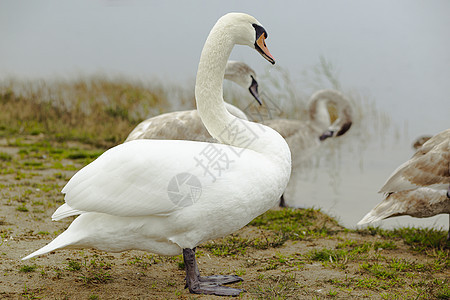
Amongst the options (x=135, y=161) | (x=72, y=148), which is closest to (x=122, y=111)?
(x=72, y=148)

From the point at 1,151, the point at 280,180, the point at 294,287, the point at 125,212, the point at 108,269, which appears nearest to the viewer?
the point at 125,212

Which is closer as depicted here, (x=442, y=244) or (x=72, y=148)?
(x=442, y=244)

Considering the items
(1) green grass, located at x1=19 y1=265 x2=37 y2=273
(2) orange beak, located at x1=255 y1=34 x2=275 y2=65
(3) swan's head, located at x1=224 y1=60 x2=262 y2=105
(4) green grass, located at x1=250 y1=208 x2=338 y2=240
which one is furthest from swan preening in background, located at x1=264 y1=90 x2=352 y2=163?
(1) green grass, located at x1=19 y1=265 x2=37 y2=273

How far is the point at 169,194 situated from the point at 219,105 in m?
0.91

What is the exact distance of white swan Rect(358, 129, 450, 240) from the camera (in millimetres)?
4602

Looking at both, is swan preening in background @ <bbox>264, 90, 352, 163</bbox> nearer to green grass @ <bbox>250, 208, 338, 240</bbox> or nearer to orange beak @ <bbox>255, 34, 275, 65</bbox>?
green grass @ <bbox>250, 208, 338, 240</bbox>

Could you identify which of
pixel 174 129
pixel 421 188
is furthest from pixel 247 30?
pixel 421 188

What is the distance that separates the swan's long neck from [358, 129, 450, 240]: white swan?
1829mm

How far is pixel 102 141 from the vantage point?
10.0 m

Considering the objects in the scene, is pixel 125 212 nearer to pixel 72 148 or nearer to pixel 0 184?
pixel 0 184

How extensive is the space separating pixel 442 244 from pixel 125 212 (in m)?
3.50

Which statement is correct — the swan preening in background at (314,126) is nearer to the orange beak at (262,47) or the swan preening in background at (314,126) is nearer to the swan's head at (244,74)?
the swan's head at (244,74)

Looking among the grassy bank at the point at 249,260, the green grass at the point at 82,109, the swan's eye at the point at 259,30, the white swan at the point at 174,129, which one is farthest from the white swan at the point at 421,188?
the green grass at the point at 82,109

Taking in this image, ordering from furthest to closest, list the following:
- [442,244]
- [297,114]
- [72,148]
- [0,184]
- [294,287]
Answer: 1. [297,114]
2. [72,148]
3. [0,184]
4. [442,244]
5. [294,287]
